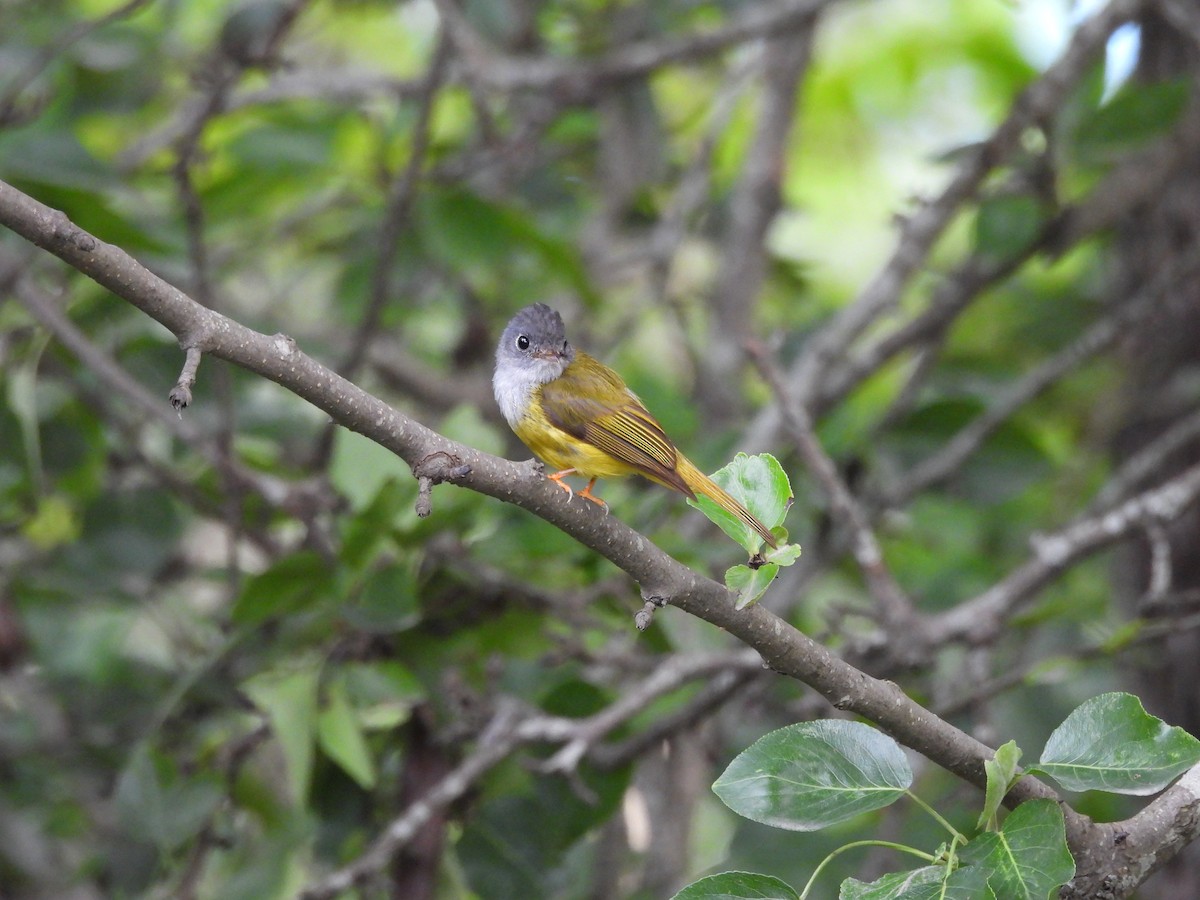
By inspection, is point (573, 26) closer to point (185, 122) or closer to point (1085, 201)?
point (185, 122)

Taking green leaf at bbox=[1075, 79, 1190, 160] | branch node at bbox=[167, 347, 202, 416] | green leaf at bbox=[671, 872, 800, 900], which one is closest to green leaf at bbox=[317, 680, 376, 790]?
green leaf at bbox=[671, 872, 800, 900]

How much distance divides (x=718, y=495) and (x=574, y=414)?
0.51 metres

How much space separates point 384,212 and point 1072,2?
238cm

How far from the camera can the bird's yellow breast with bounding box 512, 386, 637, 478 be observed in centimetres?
282

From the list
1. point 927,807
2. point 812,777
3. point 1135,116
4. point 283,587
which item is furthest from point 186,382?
point 1135,116

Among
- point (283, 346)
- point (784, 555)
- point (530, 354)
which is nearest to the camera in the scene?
point (283, 346)

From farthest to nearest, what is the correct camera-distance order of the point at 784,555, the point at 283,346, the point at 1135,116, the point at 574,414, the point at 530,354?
1. the point at 1135,116
2. the point at 530,354
3. the point at 574,414
4. the point at 784,555
5. the point at 283,346

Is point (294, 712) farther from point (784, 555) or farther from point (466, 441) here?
point (784, 555)

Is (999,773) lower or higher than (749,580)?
lower

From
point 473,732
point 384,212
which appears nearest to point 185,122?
point 384,212

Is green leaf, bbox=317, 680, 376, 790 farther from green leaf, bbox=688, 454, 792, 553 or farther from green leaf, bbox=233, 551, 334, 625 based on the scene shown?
green leaf, bbox=688, 454, 792, 553

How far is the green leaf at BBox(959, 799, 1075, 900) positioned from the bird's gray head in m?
1.61

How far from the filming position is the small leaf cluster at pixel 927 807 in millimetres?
1646

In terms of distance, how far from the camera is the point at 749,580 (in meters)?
1.73
